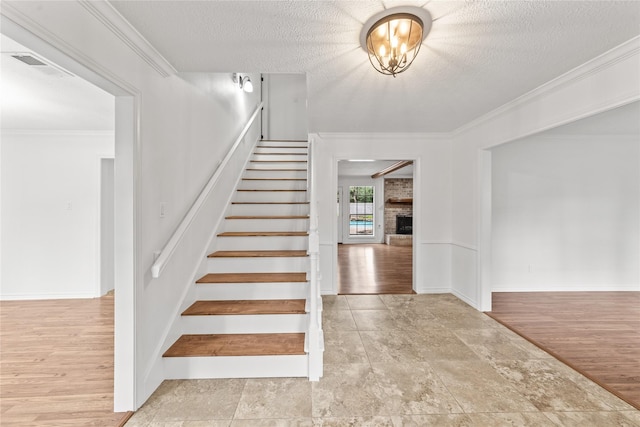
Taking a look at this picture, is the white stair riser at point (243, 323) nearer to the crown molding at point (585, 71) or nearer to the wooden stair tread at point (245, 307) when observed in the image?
the wooden stair tread at point (245, 307)

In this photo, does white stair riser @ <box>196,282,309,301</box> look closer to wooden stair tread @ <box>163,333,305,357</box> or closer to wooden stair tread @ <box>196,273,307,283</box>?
wooden stair tread @ <box>196,273,307,283</box>

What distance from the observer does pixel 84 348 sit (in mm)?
2574

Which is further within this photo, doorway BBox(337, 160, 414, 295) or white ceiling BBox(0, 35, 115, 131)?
doorway BBox(337, 160, 414, 295)

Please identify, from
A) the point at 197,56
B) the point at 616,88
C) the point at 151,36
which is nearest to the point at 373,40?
the point at 197,56

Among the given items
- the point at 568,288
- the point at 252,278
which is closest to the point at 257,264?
the point at 252,278

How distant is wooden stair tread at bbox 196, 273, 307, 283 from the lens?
2561 millimetres

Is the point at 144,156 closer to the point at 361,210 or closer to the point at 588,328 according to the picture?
the point at 588,328

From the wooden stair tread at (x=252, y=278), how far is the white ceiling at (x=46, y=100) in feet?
6.62

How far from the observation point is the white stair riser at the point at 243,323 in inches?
90.3

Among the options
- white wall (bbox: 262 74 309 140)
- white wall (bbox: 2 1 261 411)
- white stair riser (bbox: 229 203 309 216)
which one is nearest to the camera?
white wall (bbox: 2 1 261 411)

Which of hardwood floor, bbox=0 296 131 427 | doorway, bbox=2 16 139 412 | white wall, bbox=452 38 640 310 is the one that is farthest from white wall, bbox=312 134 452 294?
hardwood floor, bbox=0 296 131 427

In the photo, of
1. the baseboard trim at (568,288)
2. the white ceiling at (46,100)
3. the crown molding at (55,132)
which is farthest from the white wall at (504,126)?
the crown molding at (55,132)

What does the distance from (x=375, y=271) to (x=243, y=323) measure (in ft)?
12.6

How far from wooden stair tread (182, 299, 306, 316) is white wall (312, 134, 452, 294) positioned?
174 centimetres
